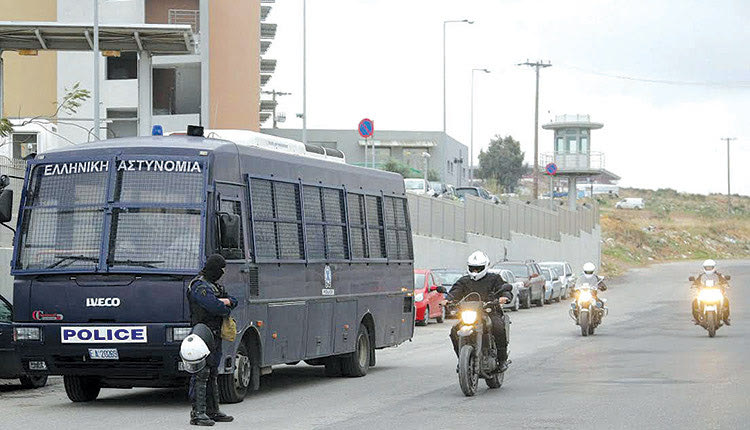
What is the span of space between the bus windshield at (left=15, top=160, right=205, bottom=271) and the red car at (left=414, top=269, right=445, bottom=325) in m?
22.0

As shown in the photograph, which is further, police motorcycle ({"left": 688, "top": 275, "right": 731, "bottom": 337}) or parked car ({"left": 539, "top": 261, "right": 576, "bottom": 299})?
parked car ({"left": 539, "top": 261, "right": 576, "bottom": 299})

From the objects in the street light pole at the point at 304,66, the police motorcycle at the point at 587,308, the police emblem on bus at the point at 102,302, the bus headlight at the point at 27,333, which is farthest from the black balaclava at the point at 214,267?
the street light pole at the point at 304,66

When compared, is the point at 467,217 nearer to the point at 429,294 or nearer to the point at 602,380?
the point at 429,294

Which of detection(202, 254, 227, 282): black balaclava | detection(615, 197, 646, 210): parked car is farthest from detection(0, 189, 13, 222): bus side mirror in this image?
detection(615, 197, 646, 210): parked car

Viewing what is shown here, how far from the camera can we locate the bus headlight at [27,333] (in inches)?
621

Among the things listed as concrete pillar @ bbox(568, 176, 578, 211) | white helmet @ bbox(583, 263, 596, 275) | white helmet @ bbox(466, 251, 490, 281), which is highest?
concrete pillar @ bbox(568, 176, 578, 211)

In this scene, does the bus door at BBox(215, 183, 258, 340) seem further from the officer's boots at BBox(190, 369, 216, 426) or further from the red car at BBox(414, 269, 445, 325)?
the red car at BBox(414, 269, 445, 325)

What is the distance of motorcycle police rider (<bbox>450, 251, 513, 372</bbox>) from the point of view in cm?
1791

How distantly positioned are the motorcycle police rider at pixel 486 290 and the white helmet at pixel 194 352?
4.58 m

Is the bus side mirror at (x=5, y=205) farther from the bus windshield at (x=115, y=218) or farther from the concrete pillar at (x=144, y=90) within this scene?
the concrete pillar at (x=144, y=90)

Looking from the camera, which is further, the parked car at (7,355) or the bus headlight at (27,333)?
the parked car at (7,355)

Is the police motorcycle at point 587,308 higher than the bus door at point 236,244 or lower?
lower

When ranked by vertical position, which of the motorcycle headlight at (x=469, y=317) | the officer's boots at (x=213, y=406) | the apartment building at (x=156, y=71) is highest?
the apartment building at (x=156, y=71)

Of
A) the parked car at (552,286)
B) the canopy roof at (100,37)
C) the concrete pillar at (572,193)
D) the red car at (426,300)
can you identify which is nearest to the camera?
the canopy roof at (100,37)
